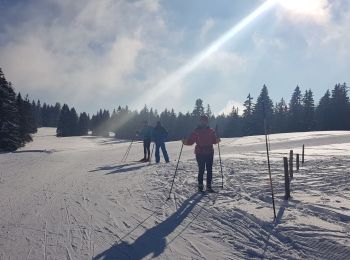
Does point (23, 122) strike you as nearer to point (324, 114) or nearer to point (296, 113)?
point (296, 113)

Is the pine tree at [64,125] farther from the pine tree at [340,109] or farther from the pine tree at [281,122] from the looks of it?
the pine tree at [340,109]

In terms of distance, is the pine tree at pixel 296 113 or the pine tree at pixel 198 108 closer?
the pine tree at pixel 296 113

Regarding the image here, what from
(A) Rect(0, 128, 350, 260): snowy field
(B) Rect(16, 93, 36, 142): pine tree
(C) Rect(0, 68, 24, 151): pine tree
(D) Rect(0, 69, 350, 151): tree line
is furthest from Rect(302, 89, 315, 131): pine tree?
(A) Rect(0, 128, 350, 260): snowy field

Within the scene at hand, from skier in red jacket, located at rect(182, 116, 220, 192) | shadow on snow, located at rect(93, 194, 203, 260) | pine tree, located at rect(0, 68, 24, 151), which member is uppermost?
pine tree, located at rect(0, 68, 24, 151)

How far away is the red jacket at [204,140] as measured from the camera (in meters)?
10.8

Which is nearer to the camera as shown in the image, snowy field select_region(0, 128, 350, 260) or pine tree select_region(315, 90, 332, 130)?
snowy field select_region(0, 128, 350, 260)

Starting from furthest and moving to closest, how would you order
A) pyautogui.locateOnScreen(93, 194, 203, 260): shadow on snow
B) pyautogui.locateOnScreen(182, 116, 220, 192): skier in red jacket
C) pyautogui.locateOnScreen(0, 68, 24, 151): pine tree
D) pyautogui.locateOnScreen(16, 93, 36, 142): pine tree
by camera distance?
1. pyautogui.locateOnScreen(16, 93, 36, 142): pine tree
2. pyautogui.locateOnScreen(0, 68, 24, 151): pine tree
3. pyautogui.locateOnScreen(182, 116, 220, 192): skier in red jacket
4. pyautogui.locateOnScreen(93, 194, 203, 260): shadow on snow

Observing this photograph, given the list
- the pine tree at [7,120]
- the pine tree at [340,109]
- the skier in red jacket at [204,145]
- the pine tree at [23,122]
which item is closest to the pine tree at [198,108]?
the pine tree at [340,109]

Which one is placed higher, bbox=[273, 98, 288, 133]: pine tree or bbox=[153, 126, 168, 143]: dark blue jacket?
bbox=[273, 98, 288, 133]: pine tree

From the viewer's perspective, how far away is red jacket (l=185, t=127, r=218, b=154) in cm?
1084

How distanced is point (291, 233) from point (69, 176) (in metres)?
10.3

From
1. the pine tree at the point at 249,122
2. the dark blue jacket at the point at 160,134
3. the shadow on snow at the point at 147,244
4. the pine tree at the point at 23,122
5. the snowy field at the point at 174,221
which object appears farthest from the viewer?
the pine tree at the point at 249,122

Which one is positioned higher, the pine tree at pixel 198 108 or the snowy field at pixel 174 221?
the pine tree at pixel 198 108

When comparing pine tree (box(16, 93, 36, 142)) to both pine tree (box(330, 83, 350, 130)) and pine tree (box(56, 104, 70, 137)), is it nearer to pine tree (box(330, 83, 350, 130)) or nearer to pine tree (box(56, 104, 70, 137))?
pine tree (box(56, 104, 70, 137))
